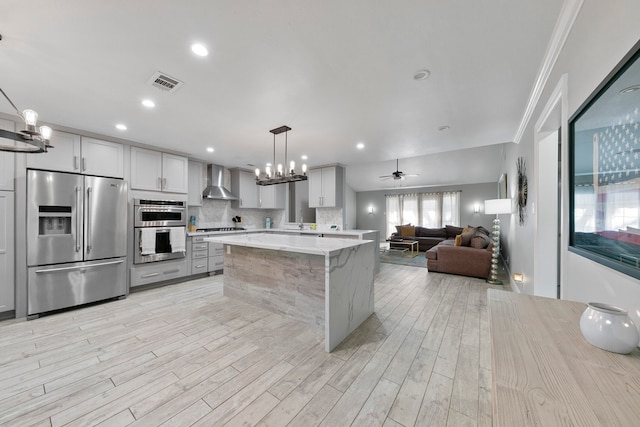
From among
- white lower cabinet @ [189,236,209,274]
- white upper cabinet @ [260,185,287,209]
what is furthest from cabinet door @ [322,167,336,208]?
white lower cabinet @ [189,236,209,274]

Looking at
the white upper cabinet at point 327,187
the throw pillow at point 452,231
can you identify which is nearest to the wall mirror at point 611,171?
the white upper cabinet at point 327,187

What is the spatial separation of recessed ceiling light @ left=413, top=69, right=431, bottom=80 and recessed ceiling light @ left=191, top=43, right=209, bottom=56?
176cm

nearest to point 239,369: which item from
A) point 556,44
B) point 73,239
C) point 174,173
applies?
point 73,239

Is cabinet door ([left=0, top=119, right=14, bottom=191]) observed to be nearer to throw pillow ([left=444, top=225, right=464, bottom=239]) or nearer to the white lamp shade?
the white lamp shade

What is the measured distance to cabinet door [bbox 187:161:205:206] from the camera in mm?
5094

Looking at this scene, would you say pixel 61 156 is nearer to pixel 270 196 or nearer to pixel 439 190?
pixel 270 196

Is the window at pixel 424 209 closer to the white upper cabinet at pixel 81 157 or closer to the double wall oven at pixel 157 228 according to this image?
the double wall oven at pixel 157 228

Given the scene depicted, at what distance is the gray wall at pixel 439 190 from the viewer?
8719mm

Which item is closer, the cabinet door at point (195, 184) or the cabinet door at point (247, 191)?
the cabinet door at point (195, 184)

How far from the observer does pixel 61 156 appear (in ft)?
10.5

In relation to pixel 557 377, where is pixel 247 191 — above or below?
above

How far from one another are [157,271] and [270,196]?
322 centimetres

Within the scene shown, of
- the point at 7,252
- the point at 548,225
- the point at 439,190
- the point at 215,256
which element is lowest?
the point at 215,256

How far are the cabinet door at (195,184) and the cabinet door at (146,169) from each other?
0.86m
